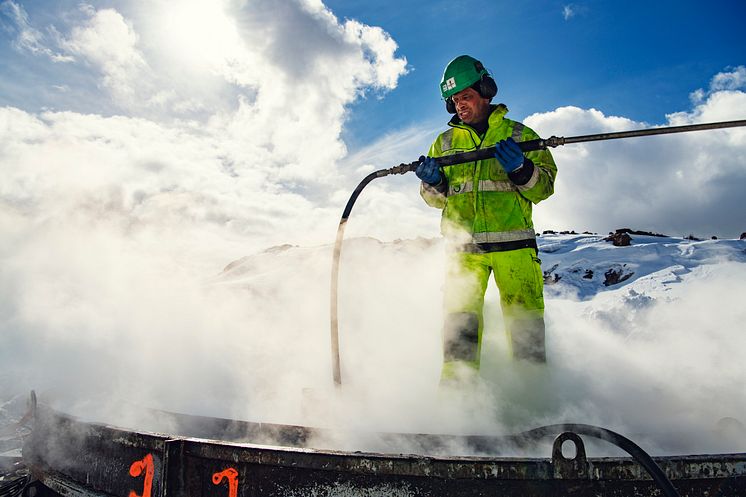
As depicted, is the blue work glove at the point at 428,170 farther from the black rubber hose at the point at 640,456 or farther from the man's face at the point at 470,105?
the black rubber hose at the point at 640,456

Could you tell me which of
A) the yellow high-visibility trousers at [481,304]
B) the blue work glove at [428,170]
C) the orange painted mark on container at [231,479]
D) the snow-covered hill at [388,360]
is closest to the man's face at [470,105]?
the blue work glove at [428,170]

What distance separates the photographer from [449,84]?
2.82 metres

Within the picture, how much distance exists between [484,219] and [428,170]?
46 centimetres

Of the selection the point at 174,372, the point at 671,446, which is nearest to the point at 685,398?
the point at 671,446

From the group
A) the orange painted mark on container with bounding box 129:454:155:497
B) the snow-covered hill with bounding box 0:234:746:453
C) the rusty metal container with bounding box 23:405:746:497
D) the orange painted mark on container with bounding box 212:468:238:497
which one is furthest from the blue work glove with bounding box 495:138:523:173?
Answer: the orange painted mark on container with bounding box 129:454:155:497

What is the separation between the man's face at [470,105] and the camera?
284cm

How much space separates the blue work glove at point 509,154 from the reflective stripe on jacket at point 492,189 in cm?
6

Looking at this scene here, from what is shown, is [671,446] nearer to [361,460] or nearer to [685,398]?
[685,398]

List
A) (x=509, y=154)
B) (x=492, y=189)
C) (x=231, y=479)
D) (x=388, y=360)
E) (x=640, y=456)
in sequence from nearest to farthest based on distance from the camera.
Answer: (x=640, y=456), (x=231, y=479), (x=509, y=154), (x=492, y=189), (x=388, y=360)

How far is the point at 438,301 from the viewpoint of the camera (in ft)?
16.0

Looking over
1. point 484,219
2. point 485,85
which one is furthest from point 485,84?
point 484,219

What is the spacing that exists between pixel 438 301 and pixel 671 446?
291cm

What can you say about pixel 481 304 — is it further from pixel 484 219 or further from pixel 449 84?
pixel 449 84

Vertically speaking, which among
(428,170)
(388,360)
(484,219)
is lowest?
(388,360)
